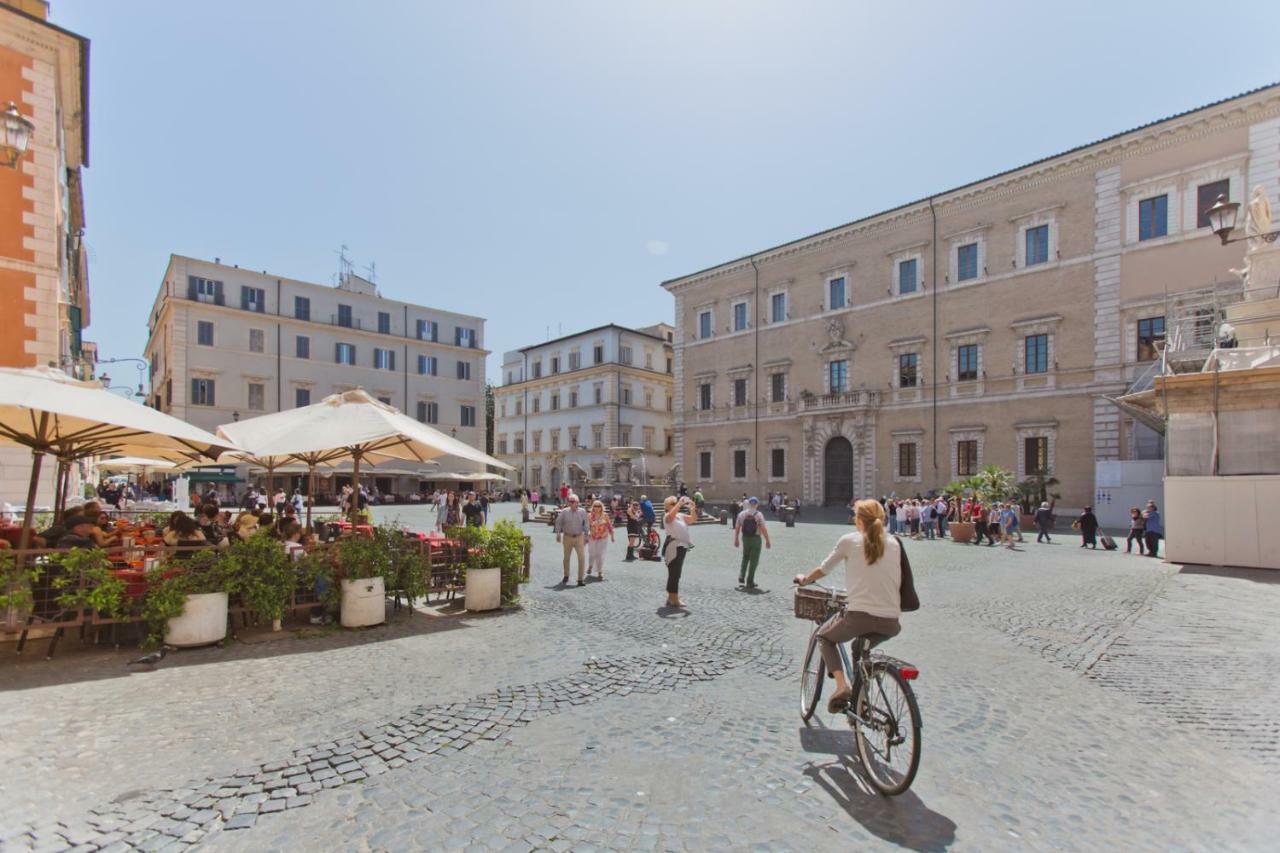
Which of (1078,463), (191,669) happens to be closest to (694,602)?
(191,669)

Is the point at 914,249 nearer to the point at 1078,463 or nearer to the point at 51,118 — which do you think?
the point at 1078,463

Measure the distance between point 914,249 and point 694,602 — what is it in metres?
28.5

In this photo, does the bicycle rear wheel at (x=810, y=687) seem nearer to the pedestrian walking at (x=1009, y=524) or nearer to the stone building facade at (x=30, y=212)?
the stone building facade at (x=30, y=212)

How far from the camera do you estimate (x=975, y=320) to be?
29.8m

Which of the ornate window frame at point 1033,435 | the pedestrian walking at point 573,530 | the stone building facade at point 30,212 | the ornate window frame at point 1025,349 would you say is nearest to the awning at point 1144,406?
the ornate window frame at point 1033,435

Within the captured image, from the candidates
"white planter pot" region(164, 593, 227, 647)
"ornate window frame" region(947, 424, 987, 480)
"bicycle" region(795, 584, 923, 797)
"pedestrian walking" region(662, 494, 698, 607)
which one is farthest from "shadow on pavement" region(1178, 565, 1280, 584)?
"ornate window frame" region(947, 424, 987, 480)

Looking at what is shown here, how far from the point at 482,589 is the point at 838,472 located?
94.6ft

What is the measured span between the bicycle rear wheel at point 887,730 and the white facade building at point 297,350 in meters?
38.3

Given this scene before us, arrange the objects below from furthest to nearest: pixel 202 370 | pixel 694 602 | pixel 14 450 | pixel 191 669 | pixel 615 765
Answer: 1. pixel 202 370
2. pixel 14 450
3. pixel 694 602
4. pixel 191 669
5. pixel 615 765

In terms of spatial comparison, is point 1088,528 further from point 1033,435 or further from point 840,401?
point 840,401

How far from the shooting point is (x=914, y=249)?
105ft

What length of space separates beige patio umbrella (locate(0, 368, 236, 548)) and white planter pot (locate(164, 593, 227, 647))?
171cm

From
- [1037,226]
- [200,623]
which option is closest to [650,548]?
[200,623]

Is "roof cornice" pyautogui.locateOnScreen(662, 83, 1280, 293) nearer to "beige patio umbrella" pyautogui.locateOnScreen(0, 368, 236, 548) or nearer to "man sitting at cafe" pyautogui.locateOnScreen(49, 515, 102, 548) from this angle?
"beige patio umbrella" pyautogui.locateOnScreen(0, 368, 236, 548)
